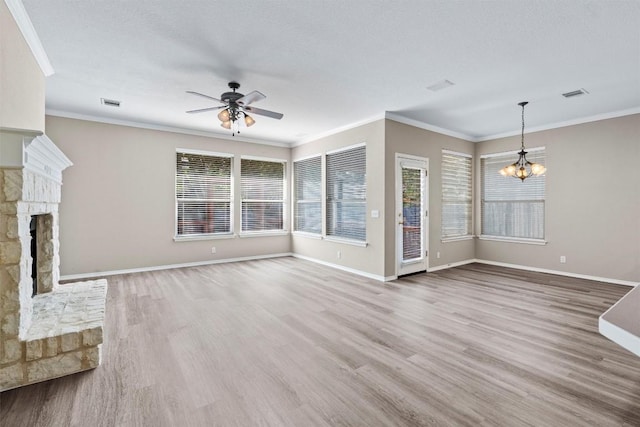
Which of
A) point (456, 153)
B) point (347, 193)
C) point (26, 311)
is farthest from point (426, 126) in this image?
point (26, 311)

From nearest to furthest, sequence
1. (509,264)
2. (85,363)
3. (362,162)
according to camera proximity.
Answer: (85,363) → (362,162) → (509,264)

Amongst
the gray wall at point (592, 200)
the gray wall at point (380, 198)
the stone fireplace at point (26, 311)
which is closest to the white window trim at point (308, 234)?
the gray wall at point (380, 198)

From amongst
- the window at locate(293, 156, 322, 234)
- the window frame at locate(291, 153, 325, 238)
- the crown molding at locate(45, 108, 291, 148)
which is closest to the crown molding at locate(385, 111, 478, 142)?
the window frame at locate(291, 153, 325, 238)

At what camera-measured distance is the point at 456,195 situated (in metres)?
6.47

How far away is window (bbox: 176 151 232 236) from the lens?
6148 millimetres

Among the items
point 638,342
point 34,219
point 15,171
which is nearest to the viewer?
point 638,342

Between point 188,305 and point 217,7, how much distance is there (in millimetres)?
3306

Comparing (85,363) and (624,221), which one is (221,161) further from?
(624,221)

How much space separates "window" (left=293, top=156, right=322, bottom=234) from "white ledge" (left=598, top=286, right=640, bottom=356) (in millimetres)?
5433

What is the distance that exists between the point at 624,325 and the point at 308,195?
A: 6054 mm

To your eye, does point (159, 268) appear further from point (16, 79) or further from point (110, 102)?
point (16, 79)

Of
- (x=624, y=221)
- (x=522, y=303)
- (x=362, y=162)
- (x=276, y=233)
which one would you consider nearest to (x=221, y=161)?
(x=276, y=233)

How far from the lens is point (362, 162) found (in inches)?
219

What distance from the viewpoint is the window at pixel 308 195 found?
6684 mm
